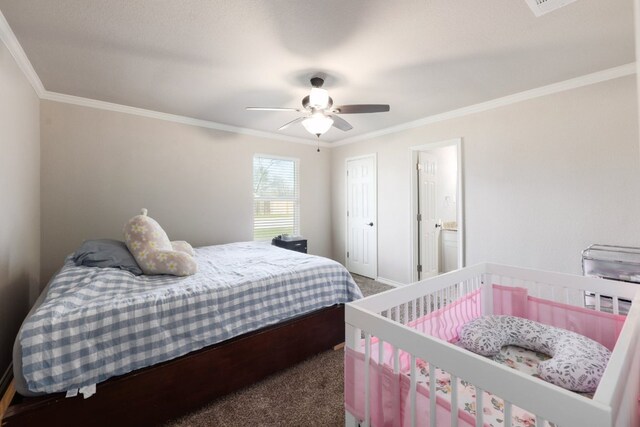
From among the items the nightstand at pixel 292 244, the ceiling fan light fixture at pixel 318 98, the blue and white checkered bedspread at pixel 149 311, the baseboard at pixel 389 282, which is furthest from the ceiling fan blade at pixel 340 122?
the baseboard at pixel 389 282

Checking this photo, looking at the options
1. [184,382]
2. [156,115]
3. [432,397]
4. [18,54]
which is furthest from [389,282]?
[18,54]

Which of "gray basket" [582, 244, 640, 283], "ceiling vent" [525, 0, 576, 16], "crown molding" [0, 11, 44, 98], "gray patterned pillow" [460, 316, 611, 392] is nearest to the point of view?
"gray patterned pillow" [460, 316, 611, 392]

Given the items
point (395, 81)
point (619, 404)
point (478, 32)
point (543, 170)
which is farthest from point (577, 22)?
point (619, 404)

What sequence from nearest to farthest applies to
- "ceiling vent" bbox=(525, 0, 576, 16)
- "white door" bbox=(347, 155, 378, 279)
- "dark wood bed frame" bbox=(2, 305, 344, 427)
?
"dark wood bed frame" bbox=(2, 305, 344, 427) < "ceiling vent" bbox=(525, 0, 576, 16) < "white door" bbox=(347, 155, 378, 279)

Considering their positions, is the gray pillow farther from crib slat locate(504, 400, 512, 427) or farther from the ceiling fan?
crib slat locate(504, 400, 512, 427)

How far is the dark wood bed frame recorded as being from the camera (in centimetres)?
132

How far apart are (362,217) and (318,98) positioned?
261cm

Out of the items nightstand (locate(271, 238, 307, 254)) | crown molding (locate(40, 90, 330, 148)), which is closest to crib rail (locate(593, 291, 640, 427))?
nightstand (locate(271, 238, 307, 254))

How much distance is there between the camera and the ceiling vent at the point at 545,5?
1.54 metres

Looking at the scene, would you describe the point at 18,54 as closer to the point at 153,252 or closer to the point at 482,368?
the point at 153,252

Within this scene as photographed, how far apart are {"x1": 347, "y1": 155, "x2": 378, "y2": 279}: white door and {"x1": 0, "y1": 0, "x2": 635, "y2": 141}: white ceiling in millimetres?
1689

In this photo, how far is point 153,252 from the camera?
2.21 meters

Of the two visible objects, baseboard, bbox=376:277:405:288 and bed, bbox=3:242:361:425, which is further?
baseboard, bbox=376:277:405:288

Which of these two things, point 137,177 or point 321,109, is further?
point 137,177
